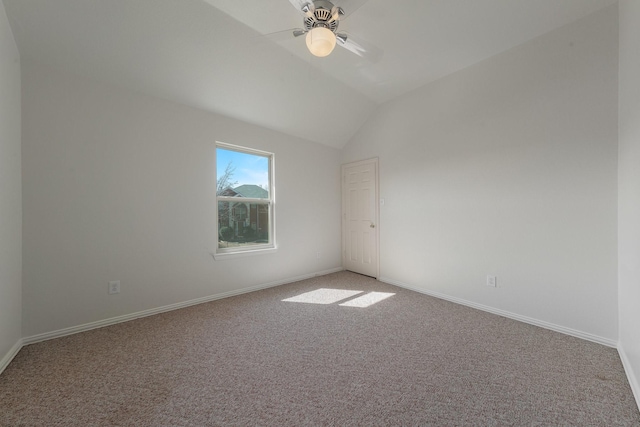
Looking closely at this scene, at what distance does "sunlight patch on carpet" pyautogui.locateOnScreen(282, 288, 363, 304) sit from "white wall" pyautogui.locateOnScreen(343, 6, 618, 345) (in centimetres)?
98

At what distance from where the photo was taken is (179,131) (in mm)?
2797

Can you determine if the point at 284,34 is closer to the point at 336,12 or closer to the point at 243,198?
the point at 336,12

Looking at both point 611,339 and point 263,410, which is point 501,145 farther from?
point 263,410

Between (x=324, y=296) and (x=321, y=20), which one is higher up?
(x=321, y=20)

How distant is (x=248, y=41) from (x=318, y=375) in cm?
305

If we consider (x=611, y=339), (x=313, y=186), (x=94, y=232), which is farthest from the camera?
(x=313, y=186)

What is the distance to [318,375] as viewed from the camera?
5.42 feet

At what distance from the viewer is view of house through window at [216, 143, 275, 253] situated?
325 centimetres

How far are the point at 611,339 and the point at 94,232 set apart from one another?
4705mm

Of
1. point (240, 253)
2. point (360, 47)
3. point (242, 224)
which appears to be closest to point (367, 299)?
point (240, 253)

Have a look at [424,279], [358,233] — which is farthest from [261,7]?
[424,279]

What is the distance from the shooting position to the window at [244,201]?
324cm

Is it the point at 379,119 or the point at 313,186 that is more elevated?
the point at 379,119

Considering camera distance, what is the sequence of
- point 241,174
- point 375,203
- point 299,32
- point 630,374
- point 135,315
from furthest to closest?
point 375,203
point 241,174
point 135,315
point 299,32
point 630,374
